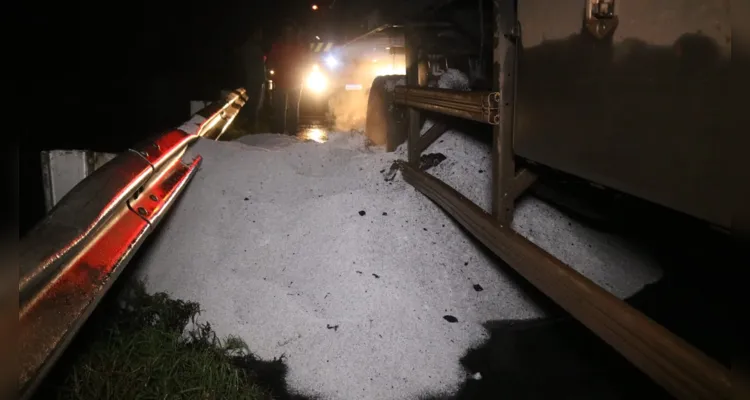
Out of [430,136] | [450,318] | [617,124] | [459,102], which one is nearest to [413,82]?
[430,136]

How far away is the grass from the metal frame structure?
1.58m

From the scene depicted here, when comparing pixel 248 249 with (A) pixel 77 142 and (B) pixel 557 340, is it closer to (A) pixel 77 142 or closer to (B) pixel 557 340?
(B) pixel 557 340

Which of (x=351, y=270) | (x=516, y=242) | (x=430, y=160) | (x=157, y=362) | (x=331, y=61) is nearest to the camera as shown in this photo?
(x=157, y=362)

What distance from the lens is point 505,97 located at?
10.9 feet

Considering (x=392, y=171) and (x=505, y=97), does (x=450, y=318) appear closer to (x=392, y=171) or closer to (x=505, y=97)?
(x=505, y=97)

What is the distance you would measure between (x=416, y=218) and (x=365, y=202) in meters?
0.50

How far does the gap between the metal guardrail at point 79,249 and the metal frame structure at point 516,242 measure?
2.09m

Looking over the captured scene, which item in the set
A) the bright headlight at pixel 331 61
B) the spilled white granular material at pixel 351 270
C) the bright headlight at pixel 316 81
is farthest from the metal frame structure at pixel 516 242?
the bright headlight at pixel 331 61

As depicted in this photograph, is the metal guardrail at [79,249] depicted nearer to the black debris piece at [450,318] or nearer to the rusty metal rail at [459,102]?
the black debris piece at [450,318]

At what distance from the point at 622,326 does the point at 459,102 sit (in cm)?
217

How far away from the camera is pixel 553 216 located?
173 inches

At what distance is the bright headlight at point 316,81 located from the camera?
673 inches

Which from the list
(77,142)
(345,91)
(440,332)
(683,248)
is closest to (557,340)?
(440,332)

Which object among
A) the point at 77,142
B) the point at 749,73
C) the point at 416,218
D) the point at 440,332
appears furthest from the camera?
the point at 77,142
